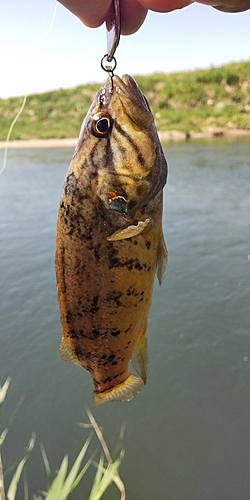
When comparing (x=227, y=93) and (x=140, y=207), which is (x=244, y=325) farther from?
(x=227, y=93)

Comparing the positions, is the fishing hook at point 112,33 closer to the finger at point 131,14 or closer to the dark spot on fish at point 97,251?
the finger at point 131,14

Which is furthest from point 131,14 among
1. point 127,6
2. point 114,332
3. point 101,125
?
point 114,332

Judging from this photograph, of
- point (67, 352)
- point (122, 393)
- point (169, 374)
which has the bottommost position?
point (169, 374)

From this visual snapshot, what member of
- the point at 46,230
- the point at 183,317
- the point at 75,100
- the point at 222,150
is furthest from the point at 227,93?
the point at 183,317

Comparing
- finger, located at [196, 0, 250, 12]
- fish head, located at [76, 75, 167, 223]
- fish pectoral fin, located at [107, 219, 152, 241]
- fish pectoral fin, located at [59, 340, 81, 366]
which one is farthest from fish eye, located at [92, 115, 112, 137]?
fish pectoral fin, located at [59, 340, 81, 366]

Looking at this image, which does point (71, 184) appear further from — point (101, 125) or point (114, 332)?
point (114, 332)
